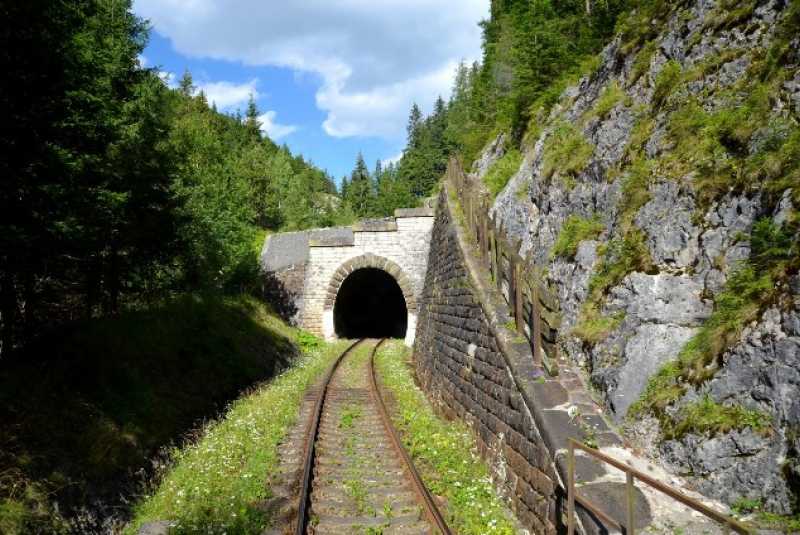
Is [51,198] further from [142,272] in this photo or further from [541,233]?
[541,233]

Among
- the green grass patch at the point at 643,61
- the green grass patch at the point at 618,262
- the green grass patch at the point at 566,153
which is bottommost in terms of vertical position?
the green grass patch at the point at 618,262

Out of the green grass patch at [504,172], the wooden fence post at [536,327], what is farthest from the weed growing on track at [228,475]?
the green grass patch at [504,172]

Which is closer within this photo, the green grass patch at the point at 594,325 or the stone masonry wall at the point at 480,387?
the stone masonry wall at the point at 480,387

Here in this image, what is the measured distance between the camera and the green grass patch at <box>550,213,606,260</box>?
8.33 metres

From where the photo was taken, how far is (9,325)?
7.38 m

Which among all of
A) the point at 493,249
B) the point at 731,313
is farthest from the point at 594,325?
the point at 493,249

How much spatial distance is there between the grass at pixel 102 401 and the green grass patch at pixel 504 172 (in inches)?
382

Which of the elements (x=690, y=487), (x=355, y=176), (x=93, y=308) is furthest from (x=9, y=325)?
(x=355, y=176)

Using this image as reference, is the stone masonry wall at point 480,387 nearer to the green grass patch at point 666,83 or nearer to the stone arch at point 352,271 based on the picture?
the green grass patch at point 666,83

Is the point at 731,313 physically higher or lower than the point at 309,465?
higher

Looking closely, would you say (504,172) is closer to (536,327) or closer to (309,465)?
(536,327)

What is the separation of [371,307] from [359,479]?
23.8 metres

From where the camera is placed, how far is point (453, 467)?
705 cm

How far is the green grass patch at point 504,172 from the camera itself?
639 inches
